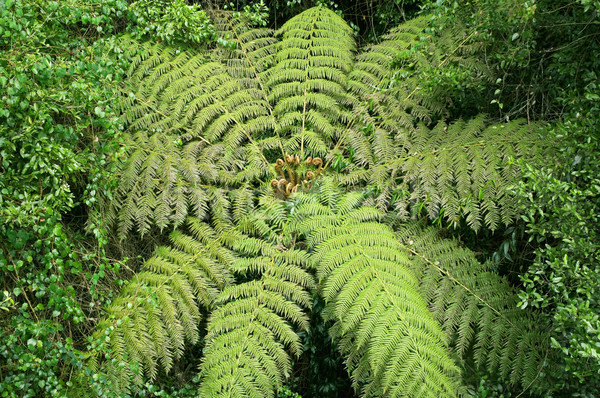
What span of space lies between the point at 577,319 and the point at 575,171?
799 millimetres

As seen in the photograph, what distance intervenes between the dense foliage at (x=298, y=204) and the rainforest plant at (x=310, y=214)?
0.7 inches

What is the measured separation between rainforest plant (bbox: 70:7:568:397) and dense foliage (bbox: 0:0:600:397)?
2 cm

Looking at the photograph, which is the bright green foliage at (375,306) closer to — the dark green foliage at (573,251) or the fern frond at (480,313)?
the fern frond at (480,313)

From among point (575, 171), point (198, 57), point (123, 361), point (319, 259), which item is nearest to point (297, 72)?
point (198, 57)

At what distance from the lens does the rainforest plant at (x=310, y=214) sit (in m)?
2.70

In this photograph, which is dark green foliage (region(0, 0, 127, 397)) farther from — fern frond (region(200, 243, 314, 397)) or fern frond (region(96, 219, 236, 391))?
fern frond (region(200, 243, 314, 397))

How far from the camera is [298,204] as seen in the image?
3340mm

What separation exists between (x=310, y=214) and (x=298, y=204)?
0.12 metres

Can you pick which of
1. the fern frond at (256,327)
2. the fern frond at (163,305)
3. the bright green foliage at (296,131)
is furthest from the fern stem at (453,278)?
the fern frond at (163,305)

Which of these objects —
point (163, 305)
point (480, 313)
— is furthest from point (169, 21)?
point (480, 313)

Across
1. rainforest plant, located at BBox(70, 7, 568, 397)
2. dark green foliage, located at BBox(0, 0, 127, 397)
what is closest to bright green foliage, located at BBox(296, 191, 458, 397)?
rainforest plant, located at BBox(70, 7, 568, 397)

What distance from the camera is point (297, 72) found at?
4.04 meters

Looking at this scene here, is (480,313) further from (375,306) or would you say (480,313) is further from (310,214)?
(310,214)

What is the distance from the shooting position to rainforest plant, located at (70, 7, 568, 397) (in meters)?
2.70
